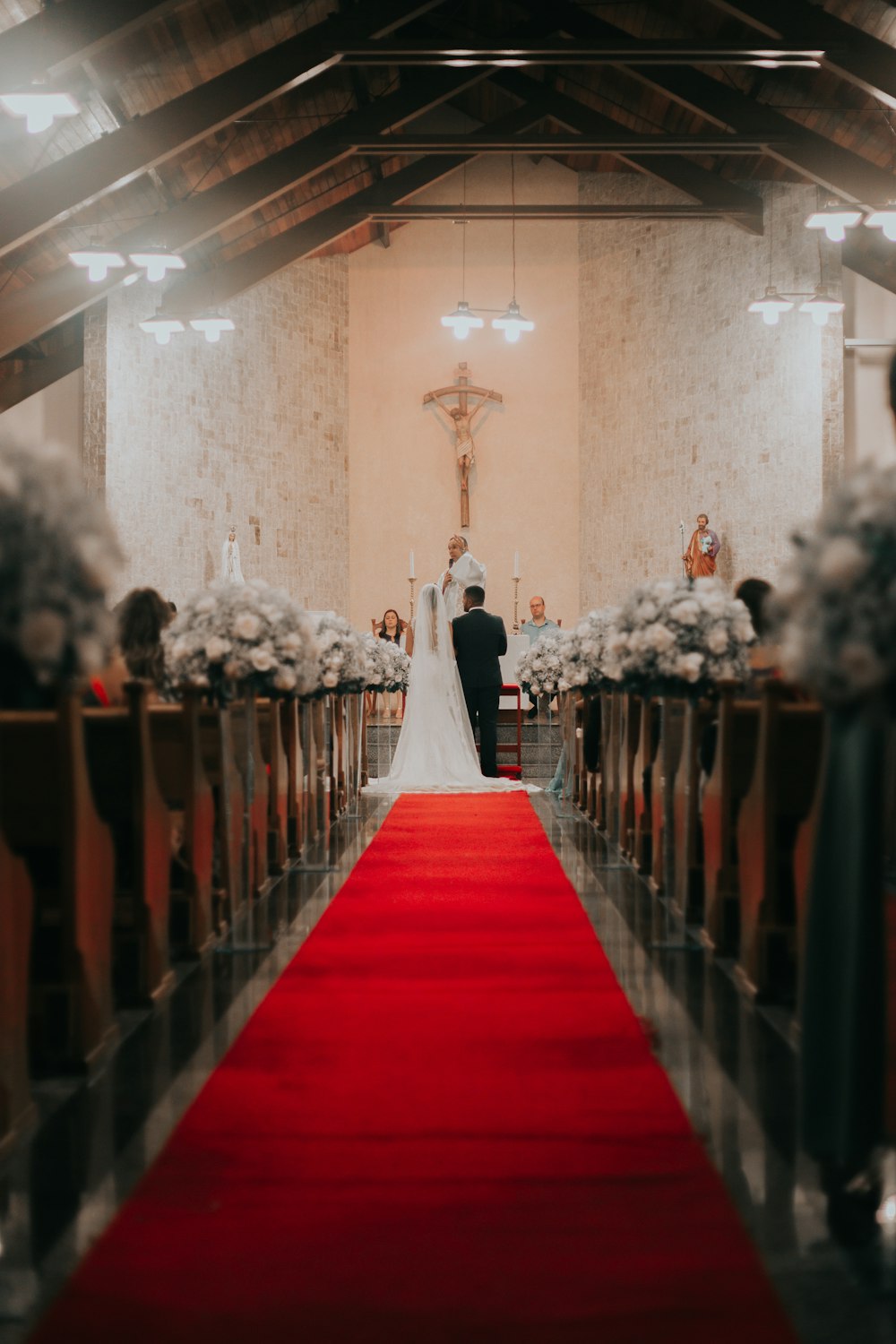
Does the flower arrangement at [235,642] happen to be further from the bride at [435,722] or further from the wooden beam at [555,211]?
the wooden beam at [555,211]

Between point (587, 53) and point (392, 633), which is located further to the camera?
point (392, 633)

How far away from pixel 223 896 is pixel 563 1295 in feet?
9.57

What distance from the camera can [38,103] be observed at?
706cm

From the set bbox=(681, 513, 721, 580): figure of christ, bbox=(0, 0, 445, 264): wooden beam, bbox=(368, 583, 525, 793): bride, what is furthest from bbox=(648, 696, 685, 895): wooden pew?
bbox=(681, 513, 721, 580): figure of christ

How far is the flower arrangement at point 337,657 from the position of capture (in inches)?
267

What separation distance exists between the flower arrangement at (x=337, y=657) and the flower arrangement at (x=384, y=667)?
3.51 ft

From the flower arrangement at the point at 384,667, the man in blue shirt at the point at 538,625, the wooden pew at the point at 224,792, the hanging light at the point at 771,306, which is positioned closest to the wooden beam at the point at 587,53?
the hanging light at the point at 771,306

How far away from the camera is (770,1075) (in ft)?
9.07

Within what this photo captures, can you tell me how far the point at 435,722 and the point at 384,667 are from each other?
0.83 m

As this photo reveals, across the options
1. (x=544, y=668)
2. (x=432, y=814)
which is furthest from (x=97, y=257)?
(x=432, y=814)

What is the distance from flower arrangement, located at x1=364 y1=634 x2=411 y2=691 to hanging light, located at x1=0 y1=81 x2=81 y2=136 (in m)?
3.67

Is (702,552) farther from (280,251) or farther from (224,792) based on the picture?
(224,792)

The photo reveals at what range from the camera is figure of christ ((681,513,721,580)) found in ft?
44.8

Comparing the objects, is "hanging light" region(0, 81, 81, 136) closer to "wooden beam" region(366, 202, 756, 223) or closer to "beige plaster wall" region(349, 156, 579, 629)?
"wooden beam" region(366, 202, 756, 223)
